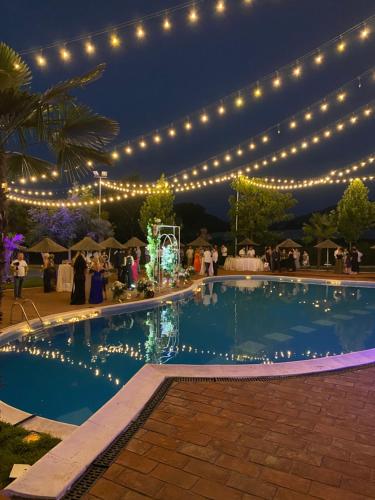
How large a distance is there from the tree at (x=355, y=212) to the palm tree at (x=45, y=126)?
23339mm

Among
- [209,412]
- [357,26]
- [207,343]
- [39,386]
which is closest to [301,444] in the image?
[209,412]

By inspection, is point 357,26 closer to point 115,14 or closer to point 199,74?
point 115,14

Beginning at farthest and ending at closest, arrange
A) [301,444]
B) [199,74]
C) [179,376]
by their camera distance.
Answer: [199,74]
[179,376]
[301,444]

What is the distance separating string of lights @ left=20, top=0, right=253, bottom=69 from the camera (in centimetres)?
859

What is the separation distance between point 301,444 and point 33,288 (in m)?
13.2

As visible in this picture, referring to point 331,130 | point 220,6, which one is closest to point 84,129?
point 220,6

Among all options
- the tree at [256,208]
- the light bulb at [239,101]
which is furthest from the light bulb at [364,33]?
the tree at [256,208]

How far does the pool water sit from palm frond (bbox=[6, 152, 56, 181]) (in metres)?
3.07

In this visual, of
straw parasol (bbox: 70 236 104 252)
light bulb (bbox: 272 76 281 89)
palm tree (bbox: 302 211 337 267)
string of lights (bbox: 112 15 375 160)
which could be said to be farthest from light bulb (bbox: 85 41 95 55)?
palm tree (bbox: 302 211 337 267)

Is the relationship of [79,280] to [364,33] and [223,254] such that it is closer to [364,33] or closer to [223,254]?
[364,33]

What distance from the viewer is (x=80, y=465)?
2.73m

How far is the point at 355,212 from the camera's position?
1018 inches

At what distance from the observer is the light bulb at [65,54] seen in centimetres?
883

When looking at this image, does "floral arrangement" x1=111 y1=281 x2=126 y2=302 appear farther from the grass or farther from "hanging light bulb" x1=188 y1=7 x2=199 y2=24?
the grass
